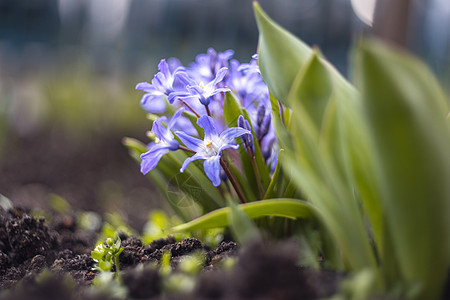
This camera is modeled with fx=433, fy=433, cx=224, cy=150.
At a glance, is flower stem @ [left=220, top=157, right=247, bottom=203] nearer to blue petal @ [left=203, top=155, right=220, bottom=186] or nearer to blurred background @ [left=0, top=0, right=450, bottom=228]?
blue petal @ [left=203, top=155, right=220, bottom=186]

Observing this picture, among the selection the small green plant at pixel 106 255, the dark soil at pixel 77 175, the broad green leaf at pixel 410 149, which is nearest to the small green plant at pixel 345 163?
the broad green leaf at pixel 410 149

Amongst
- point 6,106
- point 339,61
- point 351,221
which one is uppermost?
point 339,61

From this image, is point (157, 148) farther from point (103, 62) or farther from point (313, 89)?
point (103, 62)

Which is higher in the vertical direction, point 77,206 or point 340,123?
Answer: point 340,123

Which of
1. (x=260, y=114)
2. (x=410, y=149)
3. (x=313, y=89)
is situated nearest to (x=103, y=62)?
(x=260, y=114)

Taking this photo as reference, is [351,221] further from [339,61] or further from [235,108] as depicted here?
[339,61]

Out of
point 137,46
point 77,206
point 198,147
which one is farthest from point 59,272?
point 137,46

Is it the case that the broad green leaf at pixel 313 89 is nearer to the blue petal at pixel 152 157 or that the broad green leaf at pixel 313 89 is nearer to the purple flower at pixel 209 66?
the blue petal at pixel 152 157
